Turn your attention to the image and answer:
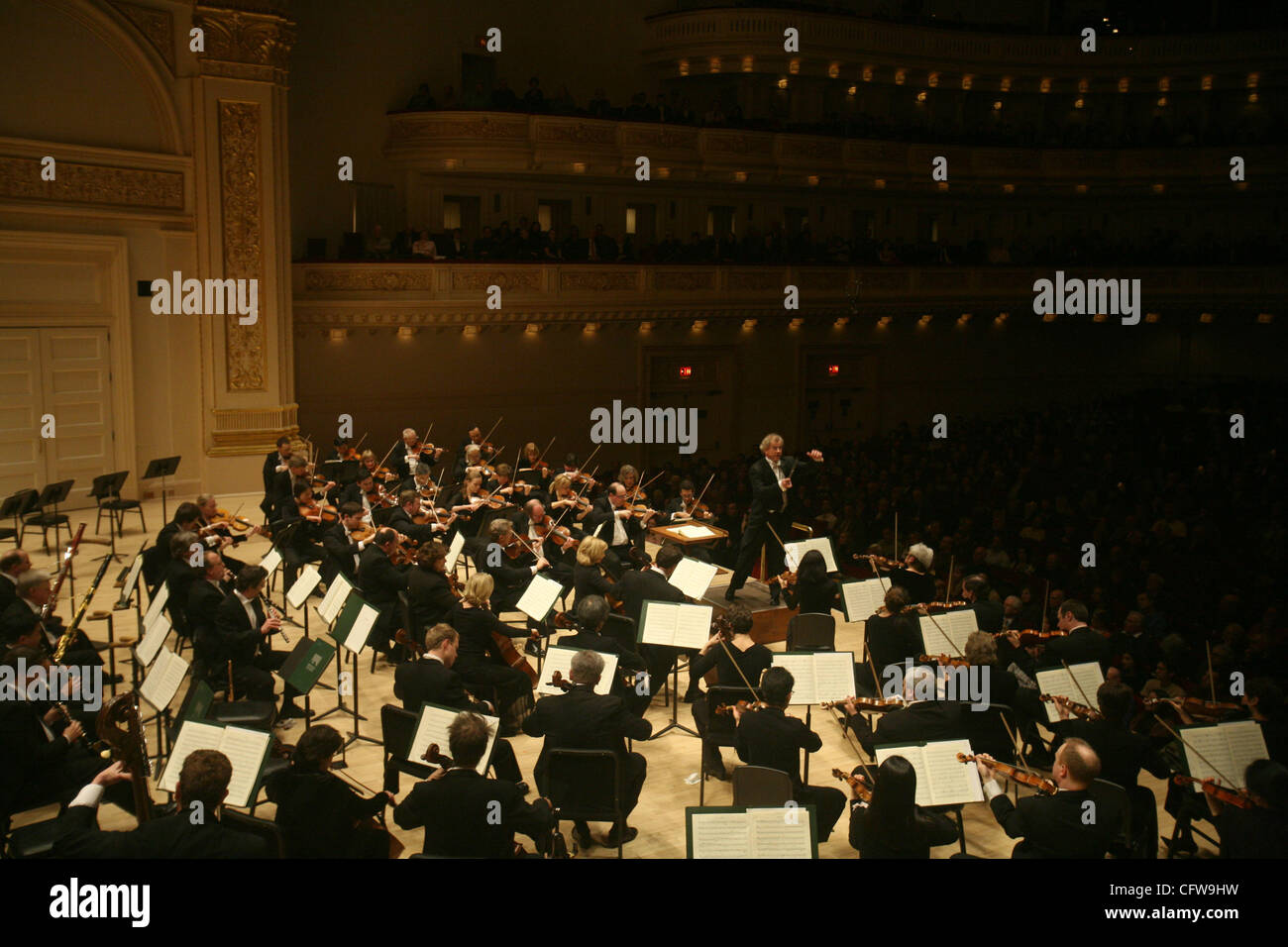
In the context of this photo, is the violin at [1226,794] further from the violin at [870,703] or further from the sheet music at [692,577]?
the sheet music at [692,577]

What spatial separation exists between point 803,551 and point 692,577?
1.48m

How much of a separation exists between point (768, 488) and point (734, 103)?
648 inches

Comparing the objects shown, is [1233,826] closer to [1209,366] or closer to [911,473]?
[911,473]

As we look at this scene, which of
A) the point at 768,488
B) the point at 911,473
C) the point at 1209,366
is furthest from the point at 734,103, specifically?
the point at 768,488

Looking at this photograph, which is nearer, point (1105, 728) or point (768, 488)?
point (1105, 728)

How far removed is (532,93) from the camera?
66.4 feet

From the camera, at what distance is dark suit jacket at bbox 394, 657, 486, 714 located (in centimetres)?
654

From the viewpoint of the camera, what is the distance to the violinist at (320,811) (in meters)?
5.11

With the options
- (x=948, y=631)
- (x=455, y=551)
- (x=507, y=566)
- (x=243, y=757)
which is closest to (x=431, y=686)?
(x=243, y=757)

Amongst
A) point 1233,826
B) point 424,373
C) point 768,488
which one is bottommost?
point 1233,826

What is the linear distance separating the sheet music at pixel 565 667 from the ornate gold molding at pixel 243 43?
11.6m

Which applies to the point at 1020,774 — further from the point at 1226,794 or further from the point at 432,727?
the point at 432,727

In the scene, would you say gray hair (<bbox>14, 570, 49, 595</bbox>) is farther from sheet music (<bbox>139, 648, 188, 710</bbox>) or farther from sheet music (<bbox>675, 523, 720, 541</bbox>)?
sheet music (<bbox>675, 523, 720, 541</bbox>)

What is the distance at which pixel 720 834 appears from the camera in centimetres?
493
